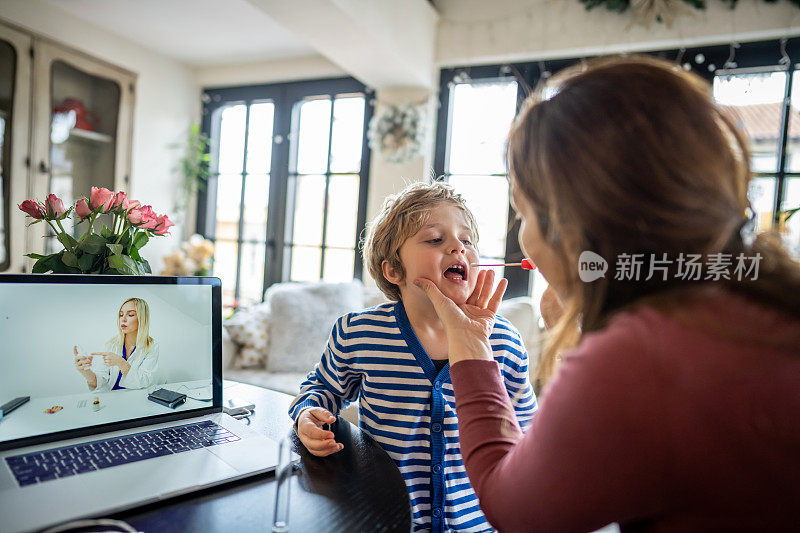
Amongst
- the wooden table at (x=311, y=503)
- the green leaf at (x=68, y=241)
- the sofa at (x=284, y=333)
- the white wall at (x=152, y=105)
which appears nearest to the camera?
the wooden table at (x=311, y=503)

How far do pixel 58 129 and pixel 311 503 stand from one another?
3255 millimetres

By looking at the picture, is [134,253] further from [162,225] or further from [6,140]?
[6,140]

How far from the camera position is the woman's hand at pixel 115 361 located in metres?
0.85

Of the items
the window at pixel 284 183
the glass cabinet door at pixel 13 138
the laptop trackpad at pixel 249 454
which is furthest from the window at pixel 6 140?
the laptop trackpad at pixel 249 454

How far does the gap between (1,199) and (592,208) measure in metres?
3.23

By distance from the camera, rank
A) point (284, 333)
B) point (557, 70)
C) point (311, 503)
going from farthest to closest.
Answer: point (557, 70)
point (284, 333)
point (311, 503)

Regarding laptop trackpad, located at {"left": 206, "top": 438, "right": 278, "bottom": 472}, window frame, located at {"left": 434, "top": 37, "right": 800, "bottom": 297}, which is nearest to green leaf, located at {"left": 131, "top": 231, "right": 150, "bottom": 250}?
laptop trackpad, located at {"left": 206, "top": 438, "right": 278, "bottom": 472}

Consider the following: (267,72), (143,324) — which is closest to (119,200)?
(143,324)

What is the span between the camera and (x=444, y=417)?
1.03 meters

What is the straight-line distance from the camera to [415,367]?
1.08m

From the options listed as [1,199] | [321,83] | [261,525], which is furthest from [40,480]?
[321,83]

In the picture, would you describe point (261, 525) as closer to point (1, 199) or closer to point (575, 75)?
point (575, 75)

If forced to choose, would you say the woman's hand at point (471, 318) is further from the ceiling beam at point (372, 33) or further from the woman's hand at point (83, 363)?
the ceiling beam at point (372, 33)

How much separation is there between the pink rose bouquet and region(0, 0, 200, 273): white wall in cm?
284
